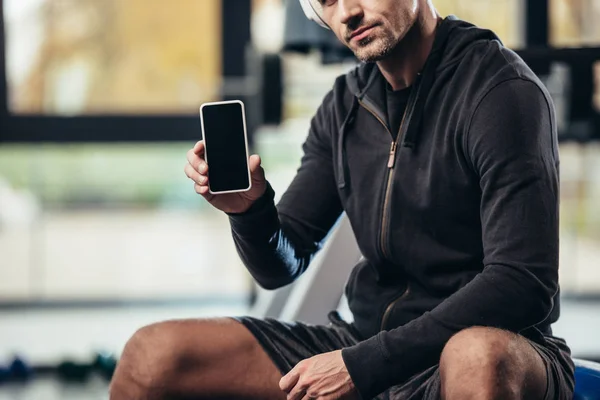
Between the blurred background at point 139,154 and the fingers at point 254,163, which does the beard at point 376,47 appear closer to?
the fingers at point 254,163

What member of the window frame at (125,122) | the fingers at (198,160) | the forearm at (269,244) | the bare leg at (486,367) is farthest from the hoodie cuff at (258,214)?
the window frame at (125,122)

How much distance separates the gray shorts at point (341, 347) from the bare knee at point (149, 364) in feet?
0.45

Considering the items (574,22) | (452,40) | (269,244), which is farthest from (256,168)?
(574,22)

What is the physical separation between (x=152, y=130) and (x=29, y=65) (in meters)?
0.60

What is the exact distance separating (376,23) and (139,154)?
8.99ft

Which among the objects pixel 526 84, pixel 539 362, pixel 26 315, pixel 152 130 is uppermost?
pixel 526 84

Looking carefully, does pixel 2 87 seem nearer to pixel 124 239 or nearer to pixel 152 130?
pixel 152 130

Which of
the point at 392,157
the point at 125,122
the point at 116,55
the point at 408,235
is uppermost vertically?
the point at 392,157

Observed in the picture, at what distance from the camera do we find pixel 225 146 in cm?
140

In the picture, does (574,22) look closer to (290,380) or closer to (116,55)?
(116,55)

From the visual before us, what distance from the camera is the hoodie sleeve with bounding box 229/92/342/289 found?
1.57 metres

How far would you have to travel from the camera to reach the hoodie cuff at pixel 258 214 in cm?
148

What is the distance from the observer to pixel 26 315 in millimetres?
3994

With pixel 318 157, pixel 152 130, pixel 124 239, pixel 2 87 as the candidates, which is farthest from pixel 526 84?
pixel 124 239
